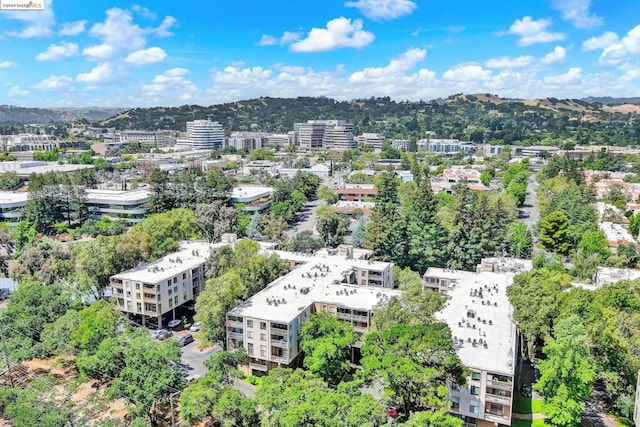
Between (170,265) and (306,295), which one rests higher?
(170,265)

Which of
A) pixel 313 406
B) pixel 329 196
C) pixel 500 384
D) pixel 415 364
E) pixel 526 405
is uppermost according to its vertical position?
pixel 415 364

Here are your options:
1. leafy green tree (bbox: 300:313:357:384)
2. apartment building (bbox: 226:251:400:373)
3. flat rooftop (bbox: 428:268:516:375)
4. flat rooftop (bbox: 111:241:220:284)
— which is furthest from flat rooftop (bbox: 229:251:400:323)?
flat rooftop (bbox: 111:241:220:284)

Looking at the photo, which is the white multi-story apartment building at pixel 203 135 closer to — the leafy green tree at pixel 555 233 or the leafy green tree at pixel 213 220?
the leafy green tree at pixel 213 220

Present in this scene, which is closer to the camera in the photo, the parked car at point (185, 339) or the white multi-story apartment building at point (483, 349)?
the white multi-story apartment building at point (483, 349)

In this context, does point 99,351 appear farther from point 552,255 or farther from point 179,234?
point 552,255

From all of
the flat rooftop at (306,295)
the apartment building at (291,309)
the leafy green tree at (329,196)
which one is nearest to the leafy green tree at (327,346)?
the apartment building at (291,309)

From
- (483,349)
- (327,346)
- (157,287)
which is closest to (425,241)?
(483,349)

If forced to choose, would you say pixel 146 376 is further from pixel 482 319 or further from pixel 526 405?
pixel 526 405
